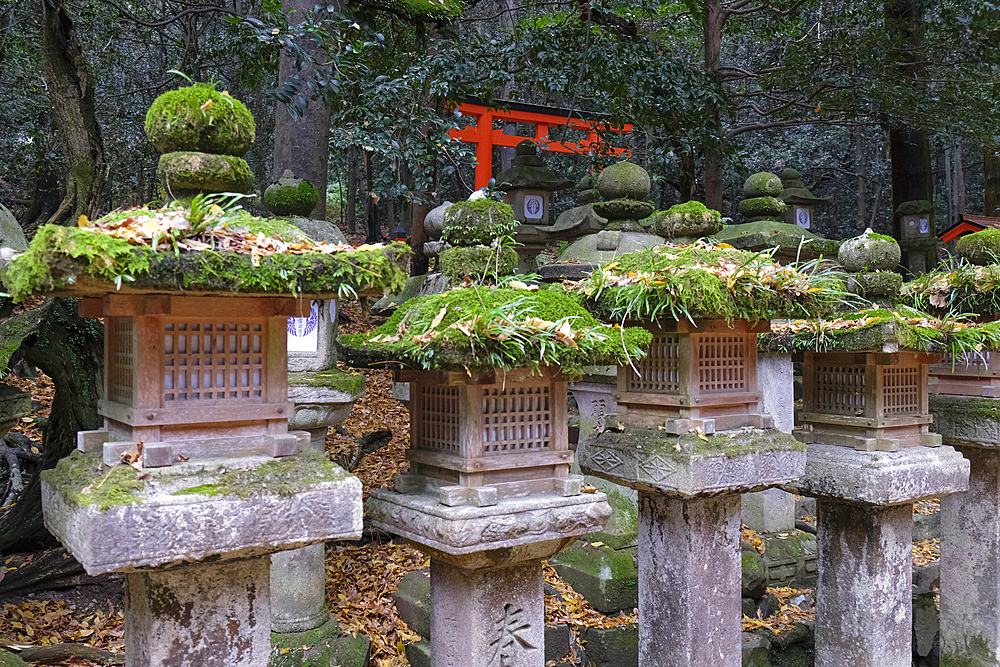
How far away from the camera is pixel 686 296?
4.19m

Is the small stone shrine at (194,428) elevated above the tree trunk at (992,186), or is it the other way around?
the tree trunk at (992,186)

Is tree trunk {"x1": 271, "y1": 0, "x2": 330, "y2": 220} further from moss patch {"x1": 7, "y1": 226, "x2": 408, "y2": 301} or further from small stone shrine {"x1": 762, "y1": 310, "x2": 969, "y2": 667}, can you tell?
small stone shrine {"x1": 762, "y1": 310, "x2": 969, "y2": 667}

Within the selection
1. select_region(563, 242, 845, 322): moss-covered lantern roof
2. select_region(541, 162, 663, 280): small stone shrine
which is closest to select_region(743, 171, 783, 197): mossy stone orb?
select_region(541, 162, 663, 280): small stone shrine

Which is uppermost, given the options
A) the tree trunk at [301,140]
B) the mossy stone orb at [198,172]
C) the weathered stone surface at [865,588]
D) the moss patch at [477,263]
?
the tree trunk at [301,140]

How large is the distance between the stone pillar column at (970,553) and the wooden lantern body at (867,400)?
912 mm

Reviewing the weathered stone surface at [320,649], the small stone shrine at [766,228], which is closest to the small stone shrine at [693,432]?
the weathered stone surface at [320,649]

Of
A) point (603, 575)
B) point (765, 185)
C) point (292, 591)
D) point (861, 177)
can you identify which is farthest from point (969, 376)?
point (861, 177)

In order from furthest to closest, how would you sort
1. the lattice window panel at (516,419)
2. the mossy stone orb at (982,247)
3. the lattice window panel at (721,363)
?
1. the mossy stone orb at (982,247)
2. the lattice window panel at (721,363)
3. the lattice window panel at (516,419)

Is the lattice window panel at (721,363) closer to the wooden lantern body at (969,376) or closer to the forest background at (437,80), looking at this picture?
the wooden lantern body at (969,376)

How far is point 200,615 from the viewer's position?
3.44 metres

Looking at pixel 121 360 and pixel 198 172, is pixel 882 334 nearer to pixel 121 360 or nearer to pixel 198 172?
pixel 198 172

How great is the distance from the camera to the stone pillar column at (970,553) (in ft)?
22.5

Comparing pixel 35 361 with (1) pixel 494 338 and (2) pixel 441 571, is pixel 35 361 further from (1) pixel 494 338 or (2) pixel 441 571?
(1) pixel 494 338

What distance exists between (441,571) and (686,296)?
2159 millimetres
